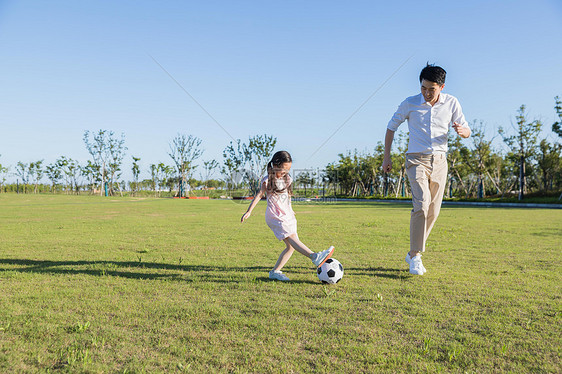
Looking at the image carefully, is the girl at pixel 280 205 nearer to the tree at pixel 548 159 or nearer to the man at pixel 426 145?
the man at pixel 426 145

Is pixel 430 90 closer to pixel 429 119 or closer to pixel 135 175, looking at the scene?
pixel 429 119

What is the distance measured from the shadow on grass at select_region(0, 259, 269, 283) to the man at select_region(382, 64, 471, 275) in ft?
6.74

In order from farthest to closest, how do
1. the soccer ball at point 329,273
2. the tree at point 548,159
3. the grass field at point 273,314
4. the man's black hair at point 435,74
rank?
the tree at point 548,159 < the man's black hair at point 435,74 < the soccer ball at point 329,273 < the grass field at point 273,314

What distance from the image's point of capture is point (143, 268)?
205 inches

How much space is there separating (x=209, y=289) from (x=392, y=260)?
293 centimetres

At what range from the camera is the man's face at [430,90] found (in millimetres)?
4426

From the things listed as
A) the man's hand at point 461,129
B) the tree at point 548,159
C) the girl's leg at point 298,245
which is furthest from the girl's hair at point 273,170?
the tree at point 548,159

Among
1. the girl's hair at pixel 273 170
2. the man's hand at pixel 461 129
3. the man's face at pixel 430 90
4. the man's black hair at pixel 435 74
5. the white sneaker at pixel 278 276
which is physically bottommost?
the white sneaker at pixel 278 276

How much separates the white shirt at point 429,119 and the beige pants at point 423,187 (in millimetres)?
112

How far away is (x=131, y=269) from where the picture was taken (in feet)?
16.8

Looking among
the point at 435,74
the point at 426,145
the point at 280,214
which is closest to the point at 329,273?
the point at 280,214

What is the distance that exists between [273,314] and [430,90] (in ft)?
10.3

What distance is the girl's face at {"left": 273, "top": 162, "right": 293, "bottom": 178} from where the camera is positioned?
4.58m

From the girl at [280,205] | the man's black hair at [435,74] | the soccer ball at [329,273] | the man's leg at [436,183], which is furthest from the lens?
the man's leg at [436,183]
